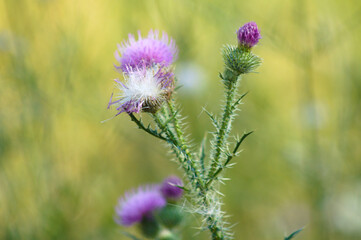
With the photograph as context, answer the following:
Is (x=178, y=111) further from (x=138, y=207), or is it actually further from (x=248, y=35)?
(x=138, y=207)

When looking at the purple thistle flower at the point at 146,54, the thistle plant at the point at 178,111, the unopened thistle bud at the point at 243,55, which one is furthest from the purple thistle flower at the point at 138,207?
the unopened thistle bud at the point at 243,55

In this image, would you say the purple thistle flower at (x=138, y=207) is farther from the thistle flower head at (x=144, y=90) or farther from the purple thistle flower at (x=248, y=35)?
the purple thistle flower at (x=248, y=35)

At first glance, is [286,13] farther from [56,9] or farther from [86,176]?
[86,176]

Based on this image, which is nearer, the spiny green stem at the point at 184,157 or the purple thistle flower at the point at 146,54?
the spiny green stem at the point at 184,157

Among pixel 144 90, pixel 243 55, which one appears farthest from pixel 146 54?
pixel 243 55

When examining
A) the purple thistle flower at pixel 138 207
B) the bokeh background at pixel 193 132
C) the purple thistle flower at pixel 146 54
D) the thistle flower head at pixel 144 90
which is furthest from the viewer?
the bokeh background at pixel 193 132

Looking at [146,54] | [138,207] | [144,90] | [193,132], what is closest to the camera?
[144,90]

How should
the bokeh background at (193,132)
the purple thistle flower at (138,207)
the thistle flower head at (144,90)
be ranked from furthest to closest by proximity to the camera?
1. the bokeh background at (193,132)
2. the purple thistle flower at (138,207)
3. the thistle flower head at (144,90)
